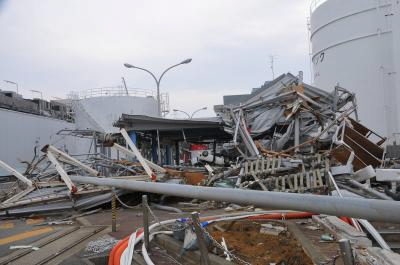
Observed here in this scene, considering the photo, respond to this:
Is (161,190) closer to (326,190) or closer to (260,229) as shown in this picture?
(260,229)

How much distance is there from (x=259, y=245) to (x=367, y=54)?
793 inches

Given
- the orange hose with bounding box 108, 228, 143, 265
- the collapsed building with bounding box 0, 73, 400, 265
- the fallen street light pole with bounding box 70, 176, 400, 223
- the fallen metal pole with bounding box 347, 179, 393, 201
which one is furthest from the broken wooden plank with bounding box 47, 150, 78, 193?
the fallen street light pole with bounding box 70, 176, 400, 223

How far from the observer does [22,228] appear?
31.3 feet

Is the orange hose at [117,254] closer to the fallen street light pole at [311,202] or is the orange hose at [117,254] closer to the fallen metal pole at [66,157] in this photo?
the fallen street light pole at [311,202]

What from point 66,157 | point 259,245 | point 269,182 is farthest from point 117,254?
point 66,157

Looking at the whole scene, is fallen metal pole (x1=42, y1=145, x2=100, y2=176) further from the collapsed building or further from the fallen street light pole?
the fallen street light pole

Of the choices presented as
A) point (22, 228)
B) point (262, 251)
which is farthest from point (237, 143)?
point (262, 251)

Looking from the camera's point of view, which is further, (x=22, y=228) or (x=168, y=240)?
(x=22, y=228)

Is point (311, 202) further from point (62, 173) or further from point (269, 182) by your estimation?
point (62, 173)

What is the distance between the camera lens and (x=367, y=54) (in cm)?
2275

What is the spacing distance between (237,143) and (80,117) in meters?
33.0

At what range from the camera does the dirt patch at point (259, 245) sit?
4492 mm

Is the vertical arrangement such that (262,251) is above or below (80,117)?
below

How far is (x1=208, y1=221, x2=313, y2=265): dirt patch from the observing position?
4.49 m
